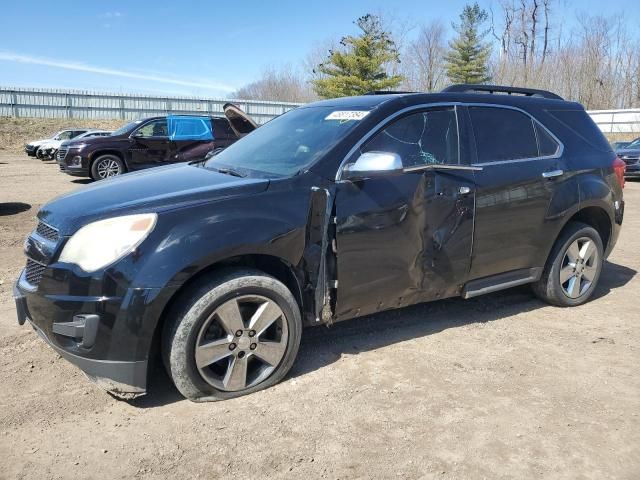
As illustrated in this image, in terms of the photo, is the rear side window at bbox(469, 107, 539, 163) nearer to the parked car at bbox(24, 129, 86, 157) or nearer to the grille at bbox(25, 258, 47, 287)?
the grille at bbox(25, 258, 47, 287)

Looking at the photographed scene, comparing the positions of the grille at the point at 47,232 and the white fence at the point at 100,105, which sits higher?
the white fence at the point at 100,105

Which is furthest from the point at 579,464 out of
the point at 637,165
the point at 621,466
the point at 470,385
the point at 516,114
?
the point at 637,165

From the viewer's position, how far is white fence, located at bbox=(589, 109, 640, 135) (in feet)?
118

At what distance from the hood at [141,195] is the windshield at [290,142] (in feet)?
1.04

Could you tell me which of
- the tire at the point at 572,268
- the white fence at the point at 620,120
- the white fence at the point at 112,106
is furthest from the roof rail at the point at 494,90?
the white fence at the point at 620,120

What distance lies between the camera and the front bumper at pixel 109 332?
9.42 feet

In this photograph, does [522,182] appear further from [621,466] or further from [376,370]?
[621,466]

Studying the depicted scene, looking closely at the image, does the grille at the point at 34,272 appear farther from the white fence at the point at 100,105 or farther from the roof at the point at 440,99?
the white fence at the point at 100,105

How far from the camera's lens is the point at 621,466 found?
107 inches

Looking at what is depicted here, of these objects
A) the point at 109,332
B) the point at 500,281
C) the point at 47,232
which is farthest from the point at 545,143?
the point at 47,232

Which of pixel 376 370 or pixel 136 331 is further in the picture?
pixel 376 370

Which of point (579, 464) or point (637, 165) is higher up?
point (637, 165)

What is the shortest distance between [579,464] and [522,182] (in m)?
2.28

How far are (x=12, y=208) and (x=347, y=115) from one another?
8.55m
